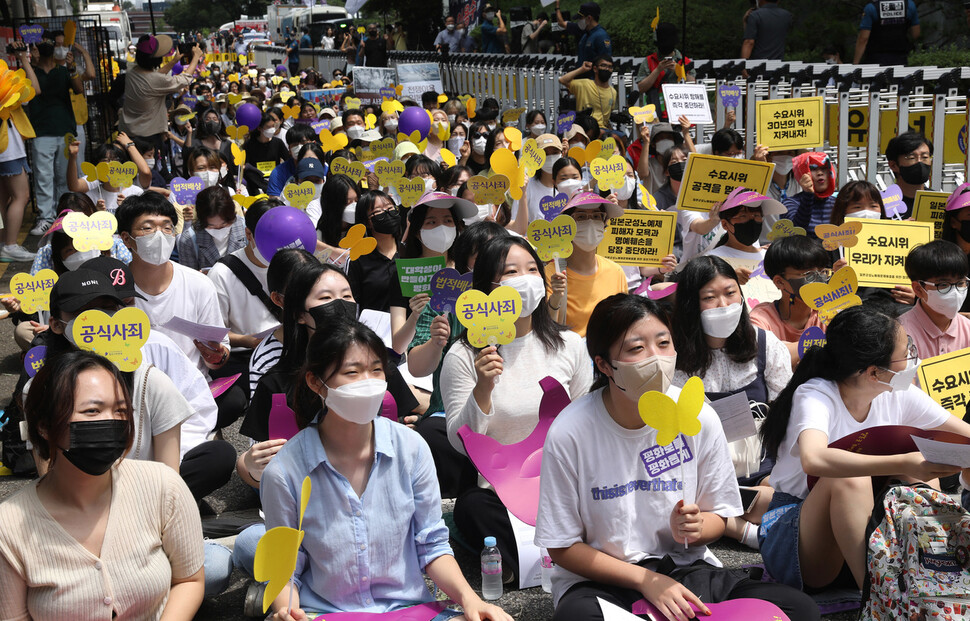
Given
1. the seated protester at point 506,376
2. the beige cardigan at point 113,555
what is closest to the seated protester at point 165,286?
the seated protester at point 506,376

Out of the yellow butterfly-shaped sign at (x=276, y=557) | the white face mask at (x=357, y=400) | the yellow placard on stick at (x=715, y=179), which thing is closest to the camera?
the yellow butterfly-shaped sign at (x=276, y=557)

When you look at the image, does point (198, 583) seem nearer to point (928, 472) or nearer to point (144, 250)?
point (928, 472)

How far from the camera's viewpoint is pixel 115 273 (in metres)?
4.14

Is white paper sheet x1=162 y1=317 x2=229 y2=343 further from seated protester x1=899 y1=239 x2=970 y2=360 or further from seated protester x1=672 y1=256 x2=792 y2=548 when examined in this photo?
seated protester x1=899 y1=239 x2=970 y2=360

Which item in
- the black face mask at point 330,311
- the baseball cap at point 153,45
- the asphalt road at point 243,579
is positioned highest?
the baseball cap at point 153,45

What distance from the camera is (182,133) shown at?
563 inches

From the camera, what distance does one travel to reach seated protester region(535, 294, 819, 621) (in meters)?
2.98

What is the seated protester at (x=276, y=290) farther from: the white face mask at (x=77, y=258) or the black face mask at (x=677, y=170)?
the black face mask at (x=677, y=170)

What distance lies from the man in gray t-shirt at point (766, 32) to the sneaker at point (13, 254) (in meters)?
7.80

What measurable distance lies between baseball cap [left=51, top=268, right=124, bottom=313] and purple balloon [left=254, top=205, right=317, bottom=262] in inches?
65.1

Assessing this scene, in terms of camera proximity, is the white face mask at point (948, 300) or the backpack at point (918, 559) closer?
the backpack at point (918, 559)

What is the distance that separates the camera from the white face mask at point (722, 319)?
4.12m

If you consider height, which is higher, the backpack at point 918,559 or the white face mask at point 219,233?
the white face mask at point 219,233

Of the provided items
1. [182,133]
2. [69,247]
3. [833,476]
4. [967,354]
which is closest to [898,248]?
[967,354]
